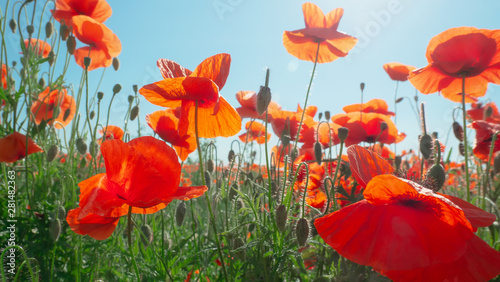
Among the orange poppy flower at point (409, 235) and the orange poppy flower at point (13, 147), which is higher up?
the orange poppy flower at point (13, 147)

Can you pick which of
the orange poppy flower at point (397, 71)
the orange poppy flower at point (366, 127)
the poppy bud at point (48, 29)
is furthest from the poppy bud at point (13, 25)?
the orange poppy flower at point (397, 71)

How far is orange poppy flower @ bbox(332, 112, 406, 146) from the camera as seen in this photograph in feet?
7.01

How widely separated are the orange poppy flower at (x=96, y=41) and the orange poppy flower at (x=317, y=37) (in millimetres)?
1478

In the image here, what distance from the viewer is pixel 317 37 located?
1.95 m

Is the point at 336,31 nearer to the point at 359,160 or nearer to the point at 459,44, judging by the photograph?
the point at 459,44

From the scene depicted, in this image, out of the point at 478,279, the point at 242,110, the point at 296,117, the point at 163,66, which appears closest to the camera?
the point at 478,279

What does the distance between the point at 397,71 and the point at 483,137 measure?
4.15 feet

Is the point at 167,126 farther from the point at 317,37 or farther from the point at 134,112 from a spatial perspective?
the point at 317,37

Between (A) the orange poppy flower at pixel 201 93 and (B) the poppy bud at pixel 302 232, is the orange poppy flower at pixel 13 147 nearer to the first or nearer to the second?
(A) the orange poppy flower at pixel 201 93

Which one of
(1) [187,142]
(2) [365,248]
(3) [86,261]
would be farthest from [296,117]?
(3) [86,261]

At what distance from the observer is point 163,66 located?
110cm

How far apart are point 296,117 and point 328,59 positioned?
0.45m

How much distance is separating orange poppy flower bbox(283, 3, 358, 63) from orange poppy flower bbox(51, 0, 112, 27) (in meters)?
1.74

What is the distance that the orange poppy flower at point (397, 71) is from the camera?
2.87 meters
